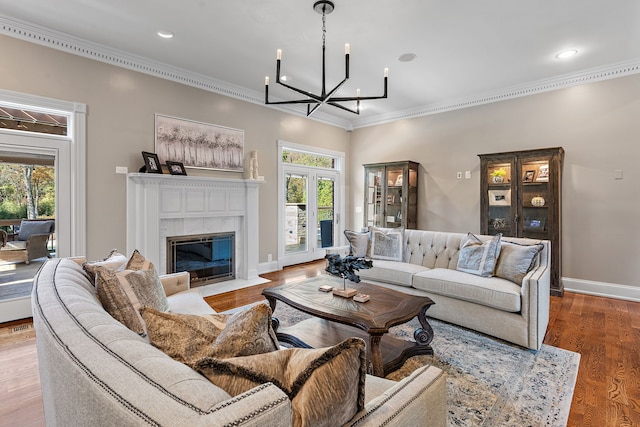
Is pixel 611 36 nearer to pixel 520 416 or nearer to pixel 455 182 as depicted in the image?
pixel 455 182

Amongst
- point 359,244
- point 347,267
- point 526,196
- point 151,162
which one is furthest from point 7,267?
point 526,196

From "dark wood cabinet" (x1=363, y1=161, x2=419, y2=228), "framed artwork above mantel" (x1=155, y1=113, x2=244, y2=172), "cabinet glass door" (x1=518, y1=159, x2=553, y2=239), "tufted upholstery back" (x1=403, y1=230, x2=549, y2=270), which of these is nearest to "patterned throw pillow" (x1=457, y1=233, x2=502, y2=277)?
"tufted upholstery back" (x1=403, y1=230, x2=549, y2=270)

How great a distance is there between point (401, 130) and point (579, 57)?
2.74 m

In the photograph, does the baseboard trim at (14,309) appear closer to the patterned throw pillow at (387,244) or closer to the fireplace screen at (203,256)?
the fireplace screen at (203,256)

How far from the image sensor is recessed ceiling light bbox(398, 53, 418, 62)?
3.77m

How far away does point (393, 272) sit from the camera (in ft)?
11.6

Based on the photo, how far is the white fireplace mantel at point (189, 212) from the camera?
384 centimetres

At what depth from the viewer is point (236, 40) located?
136 inches

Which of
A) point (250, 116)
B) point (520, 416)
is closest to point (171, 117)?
point (250, 116)

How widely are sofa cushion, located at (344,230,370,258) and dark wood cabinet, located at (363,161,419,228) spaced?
5.45 feet

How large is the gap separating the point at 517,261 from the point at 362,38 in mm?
2752

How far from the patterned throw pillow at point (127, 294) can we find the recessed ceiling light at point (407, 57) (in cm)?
361

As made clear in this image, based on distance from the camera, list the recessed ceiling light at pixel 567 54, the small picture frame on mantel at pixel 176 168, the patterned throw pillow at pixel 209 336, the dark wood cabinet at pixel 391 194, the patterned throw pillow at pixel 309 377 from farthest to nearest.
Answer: the dark wood cabinet at pixel 391 194
the small picture frame on mantel at pixel 176 168
the recessed ceiling light at pixel 567 54
the patterned throw pillow at pixel 209 336
the patterned throw pillow at pixel 309 377

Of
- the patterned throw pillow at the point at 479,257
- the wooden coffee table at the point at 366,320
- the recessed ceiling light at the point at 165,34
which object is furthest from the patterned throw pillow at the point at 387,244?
the recessed ceiling light at the point at 165,34
